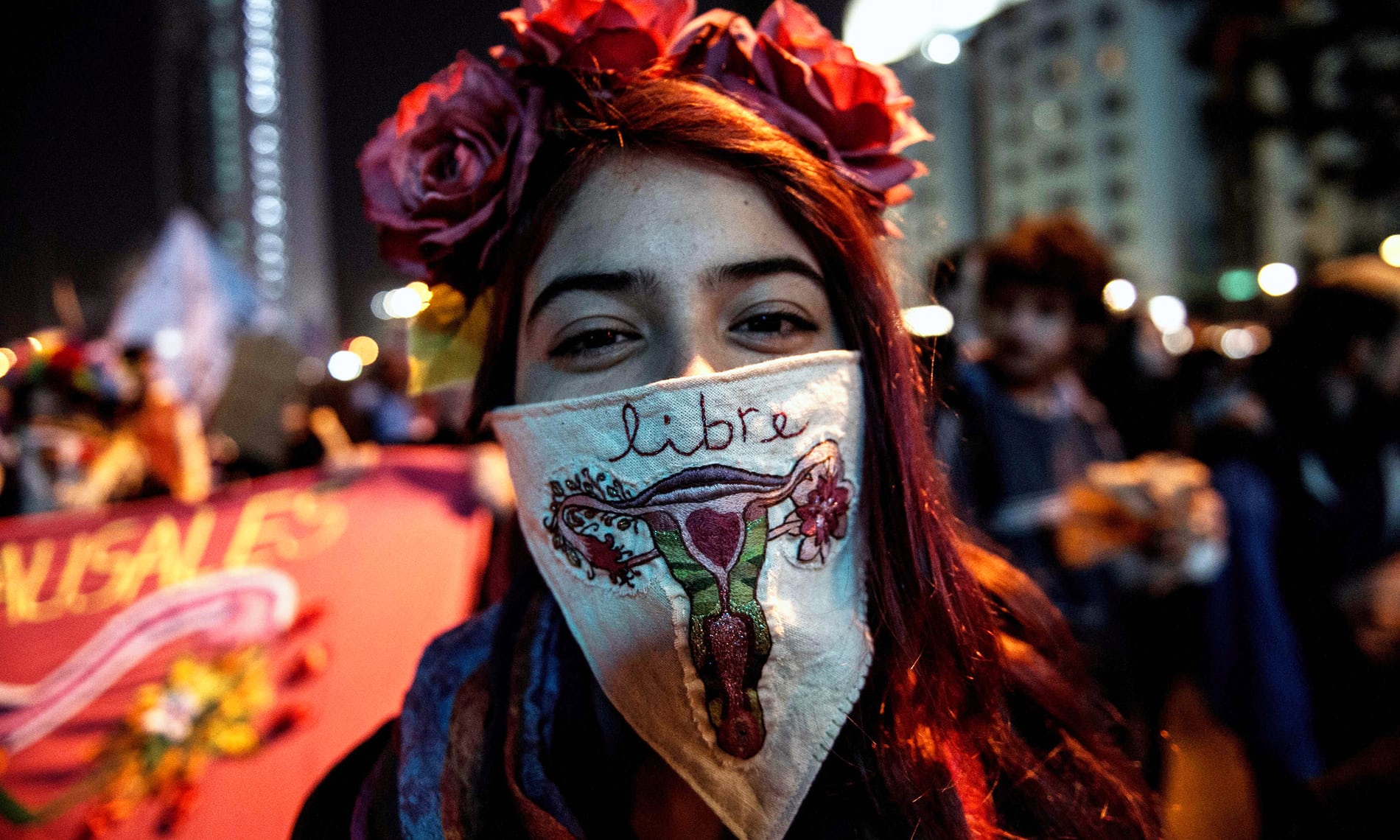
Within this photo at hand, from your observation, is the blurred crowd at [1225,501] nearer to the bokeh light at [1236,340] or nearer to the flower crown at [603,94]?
the flower crown at [603,94]

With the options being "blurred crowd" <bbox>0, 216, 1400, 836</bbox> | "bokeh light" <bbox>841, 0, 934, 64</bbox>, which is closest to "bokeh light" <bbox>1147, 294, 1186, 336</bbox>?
"bokeh light" <bbox>841, 0, 934, 64</bbox>

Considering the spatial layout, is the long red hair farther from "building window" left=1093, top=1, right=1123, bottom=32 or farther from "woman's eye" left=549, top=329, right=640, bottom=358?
"building window" left=1093, top=1, right=1123, bottom=32

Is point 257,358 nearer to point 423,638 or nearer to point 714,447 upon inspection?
point 423,638

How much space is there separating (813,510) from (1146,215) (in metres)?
42.0

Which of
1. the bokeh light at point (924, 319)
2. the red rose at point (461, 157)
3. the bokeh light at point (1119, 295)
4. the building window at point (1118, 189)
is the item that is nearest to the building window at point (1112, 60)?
the building window at point (1118, 189)

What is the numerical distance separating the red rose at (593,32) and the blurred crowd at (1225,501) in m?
1.68

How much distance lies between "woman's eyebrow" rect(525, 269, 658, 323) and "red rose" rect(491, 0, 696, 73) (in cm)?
38

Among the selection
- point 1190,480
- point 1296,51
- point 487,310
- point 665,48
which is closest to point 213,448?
point 487,310

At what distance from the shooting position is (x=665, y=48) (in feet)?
4.06

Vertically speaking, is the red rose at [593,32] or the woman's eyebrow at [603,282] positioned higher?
the red rose at [593,32]

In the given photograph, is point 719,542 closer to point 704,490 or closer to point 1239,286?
point 704,490

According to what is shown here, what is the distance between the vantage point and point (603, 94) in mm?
1173

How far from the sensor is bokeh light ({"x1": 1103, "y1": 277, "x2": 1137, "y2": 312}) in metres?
3.74

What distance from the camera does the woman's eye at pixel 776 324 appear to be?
114 centimetres
